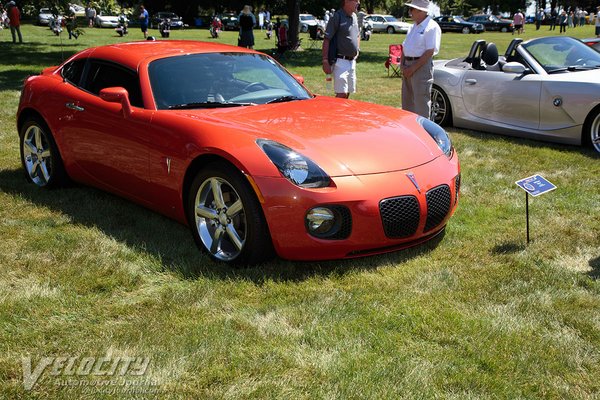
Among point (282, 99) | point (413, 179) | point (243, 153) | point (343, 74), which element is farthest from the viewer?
point (343, 74)

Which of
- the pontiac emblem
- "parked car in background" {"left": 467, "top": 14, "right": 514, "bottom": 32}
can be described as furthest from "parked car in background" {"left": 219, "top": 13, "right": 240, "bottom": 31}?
the pontiac emblem

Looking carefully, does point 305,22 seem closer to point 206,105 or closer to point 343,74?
point 343,74

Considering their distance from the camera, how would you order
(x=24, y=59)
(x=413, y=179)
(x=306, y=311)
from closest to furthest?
(x=306, y=311)
(x=413, y=179)
(x=24, y=59)

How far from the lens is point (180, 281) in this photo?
4.10 m

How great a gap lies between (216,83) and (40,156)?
2.05 metres

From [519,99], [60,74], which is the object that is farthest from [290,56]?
[60,74]

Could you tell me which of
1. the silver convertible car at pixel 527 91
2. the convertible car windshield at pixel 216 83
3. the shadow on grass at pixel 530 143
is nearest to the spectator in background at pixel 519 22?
the silver convertible car at pixel 527 91

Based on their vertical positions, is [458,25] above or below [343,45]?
below

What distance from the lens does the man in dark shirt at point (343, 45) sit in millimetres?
8219

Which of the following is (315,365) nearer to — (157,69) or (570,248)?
(570,248)

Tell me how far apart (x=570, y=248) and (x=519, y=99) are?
13.0 feet

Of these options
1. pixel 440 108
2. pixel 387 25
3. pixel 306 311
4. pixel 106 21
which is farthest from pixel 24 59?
pixel 387 25

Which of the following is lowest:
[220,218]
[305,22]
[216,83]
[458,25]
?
[458,25]

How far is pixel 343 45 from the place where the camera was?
834 cm
